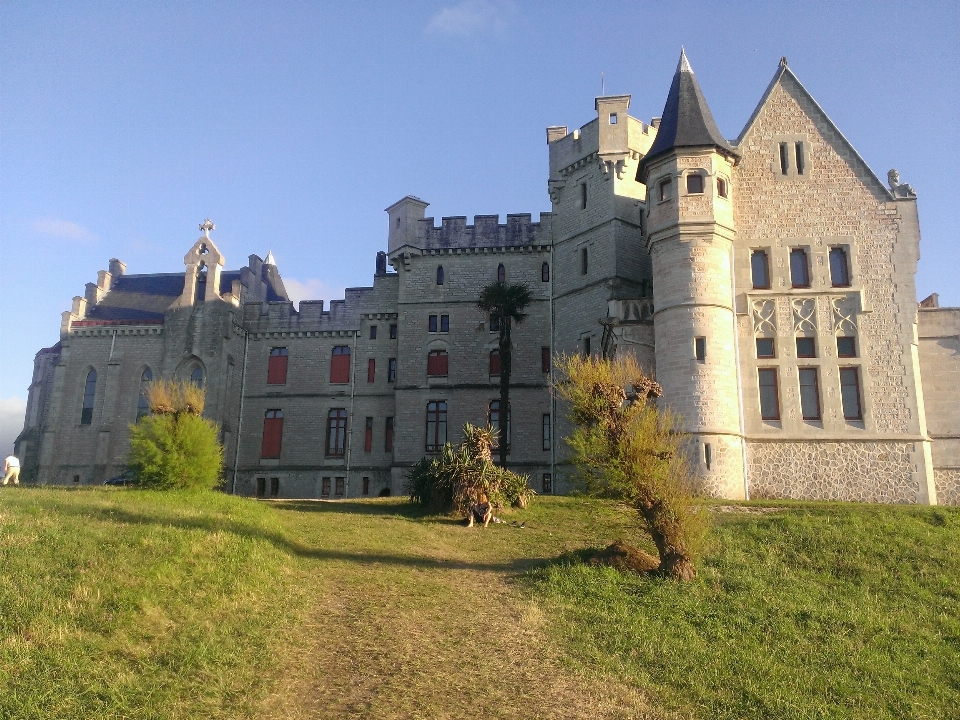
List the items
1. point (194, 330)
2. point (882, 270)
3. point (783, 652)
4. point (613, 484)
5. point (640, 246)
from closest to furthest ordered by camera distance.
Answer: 1. point (783, 652)
2. point (613, 484)
3. point (882, 270)
4. point (640, 246)
5. point (194, 330)

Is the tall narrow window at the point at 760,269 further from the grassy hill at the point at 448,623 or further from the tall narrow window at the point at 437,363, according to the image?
the tall narrow window at the point at 437,363

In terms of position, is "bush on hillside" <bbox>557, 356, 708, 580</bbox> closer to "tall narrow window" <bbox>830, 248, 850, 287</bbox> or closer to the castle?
the castle

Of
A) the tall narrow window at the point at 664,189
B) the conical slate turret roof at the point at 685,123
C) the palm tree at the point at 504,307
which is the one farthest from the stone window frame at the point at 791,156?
the palm tree at the point at 504,307

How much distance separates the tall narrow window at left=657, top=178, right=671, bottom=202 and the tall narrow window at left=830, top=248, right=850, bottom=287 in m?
5.69

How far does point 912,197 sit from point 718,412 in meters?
9.98

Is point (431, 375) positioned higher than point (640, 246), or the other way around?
point (640, 246)

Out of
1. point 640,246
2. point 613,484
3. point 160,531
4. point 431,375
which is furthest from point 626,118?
point 160,531

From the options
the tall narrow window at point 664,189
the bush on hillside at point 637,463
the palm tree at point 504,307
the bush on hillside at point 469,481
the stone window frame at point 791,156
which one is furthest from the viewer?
the palm tree at point 504,307

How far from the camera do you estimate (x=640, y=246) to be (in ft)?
108

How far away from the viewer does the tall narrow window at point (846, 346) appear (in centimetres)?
2581

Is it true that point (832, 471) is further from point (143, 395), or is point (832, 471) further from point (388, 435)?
point (143, 395)

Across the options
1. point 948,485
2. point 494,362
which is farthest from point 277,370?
point 948,485

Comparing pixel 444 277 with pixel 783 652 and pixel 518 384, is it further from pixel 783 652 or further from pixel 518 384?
pixel 783 652

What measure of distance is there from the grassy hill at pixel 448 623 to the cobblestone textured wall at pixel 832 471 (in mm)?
5591
